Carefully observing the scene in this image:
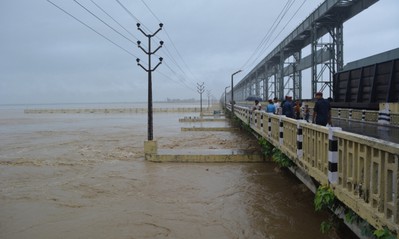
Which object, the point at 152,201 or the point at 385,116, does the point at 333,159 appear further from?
the point at 385,116

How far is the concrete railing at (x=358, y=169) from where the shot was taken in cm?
376

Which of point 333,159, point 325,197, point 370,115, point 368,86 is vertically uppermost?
point 368,86

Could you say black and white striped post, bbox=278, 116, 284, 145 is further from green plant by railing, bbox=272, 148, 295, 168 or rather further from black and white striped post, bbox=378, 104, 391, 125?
black and white striped post, bbox=378, 104, 391, 125

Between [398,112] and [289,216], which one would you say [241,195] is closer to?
[289,216]

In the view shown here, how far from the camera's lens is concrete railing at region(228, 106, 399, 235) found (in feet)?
12.3

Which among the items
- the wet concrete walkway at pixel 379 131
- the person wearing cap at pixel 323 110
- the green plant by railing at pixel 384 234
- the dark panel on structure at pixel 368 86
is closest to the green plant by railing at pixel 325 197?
the green plant by railing at pixel 384 234

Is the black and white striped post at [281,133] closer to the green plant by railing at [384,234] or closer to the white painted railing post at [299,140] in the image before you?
the white painted railing post at [299,140]

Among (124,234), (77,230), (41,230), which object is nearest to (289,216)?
(124,234)

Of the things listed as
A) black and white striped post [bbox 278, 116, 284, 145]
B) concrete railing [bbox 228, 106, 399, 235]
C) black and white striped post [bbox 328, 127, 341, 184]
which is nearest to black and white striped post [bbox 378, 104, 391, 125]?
black and white striped post [bbox 278, 116, 284, 145]

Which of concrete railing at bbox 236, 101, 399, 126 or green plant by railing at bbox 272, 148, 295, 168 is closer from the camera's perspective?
green plant by railing at bbox 272, 148, 295, 168

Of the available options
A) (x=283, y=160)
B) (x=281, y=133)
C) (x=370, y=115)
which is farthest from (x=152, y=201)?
(x=370, y=115)

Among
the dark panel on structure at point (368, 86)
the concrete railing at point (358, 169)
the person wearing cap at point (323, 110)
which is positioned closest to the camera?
the concrete railing at point (358, 169)

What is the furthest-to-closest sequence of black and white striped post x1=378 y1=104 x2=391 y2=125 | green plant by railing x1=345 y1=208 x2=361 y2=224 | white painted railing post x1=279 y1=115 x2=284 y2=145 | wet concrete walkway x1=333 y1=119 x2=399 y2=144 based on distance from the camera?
1. black and white striped post x1=378 y1=104 x2=391 y2=125
2. wet concrete walkway x1=333 y1=119 x2=399 y2=144
3. white painted railing post x1=279 y1=115 x2=284 y2=145
4. green plant by railing x1=345 y1=208 x2=361 y2=224

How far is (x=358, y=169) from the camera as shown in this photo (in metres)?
4.45
